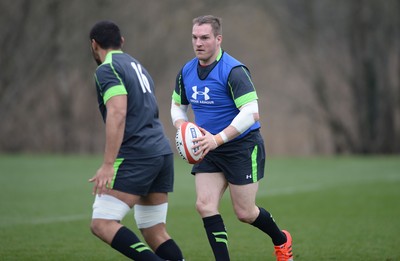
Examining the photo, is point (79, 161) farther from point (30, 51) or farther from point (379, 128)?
point (379, 128)

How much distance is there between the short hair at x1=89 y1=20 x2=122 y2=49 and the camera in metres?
5.70

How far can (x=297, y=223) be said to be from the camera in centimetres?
967

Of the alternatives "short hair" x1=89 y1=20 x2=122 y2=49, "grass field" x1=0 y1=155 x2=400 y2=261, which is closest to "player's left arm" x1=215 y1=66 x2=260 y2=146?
"short hair" x1=89 y1=20 x2=122 y2=49

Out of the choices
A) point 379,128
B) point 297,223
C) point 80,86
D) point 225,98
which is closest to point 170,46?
point 80,86

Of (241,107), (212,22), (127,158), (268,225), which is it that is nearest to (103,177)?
(127,158)

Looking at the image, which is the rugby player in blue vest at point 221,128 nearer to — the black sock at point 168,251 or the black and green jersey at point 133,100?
the black sock at point 168,251

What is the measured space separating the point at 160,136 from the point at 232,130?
0.65 m

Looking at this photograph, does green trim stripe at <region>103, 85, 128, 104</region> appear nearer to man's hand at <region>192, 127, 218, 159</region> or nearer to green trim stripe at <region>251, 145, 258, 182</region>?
man's hand at <region>192, 127, 218, 159</region>

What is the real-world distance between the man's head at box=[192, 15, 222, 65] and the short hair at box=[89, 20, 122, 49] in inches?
34.3

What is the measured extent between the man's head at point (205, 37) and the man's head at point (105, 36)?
84cm

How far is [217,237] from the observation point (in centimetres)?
632

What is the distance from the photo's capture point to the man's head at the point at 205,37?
641 cm

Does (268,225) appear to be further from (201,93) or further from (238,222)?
(238,222)

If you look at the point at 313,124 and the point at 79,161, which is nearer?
the point at 79,161
